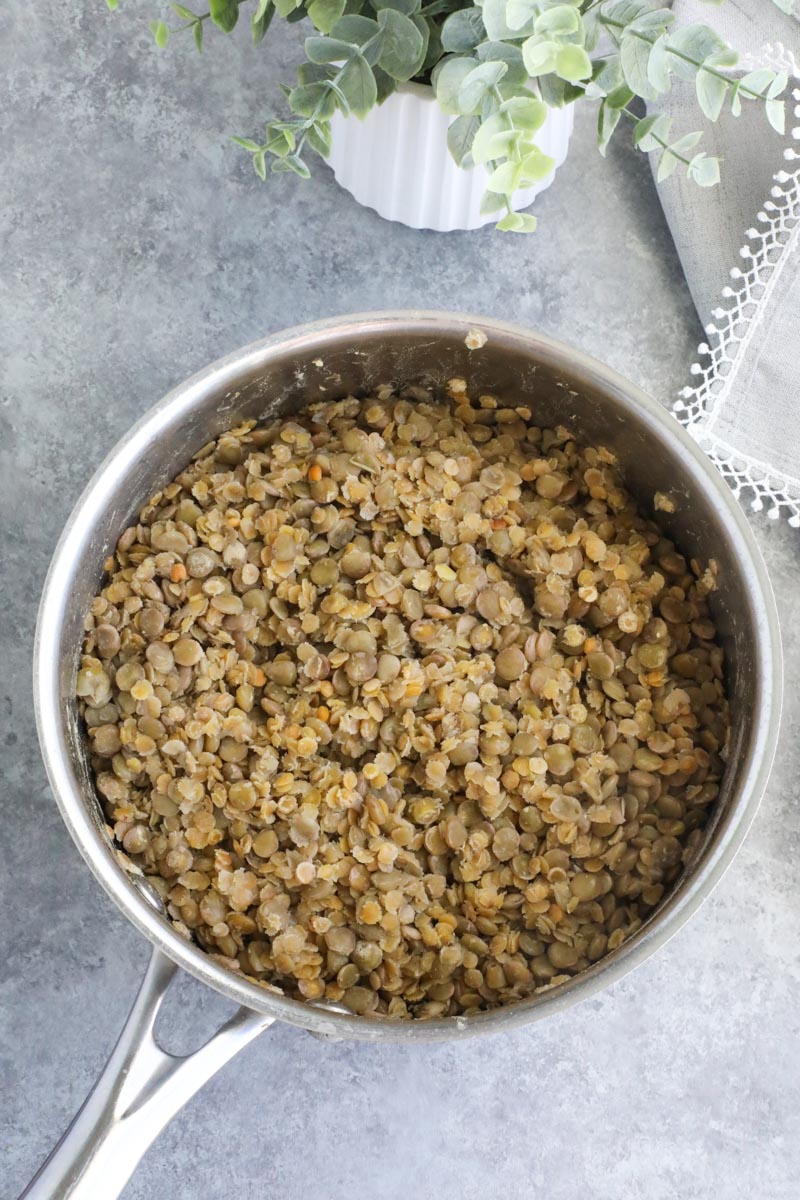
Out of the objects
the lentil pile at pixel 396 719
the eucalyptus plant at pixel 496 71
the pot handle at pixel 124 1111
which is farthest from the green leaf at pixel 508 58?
the pot handle at pixel 124 1111

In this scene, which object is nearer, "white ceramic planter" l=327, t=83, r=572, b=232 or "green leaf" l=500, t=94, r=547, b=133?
"green leaf" l=500, t=94, r=547, b=133

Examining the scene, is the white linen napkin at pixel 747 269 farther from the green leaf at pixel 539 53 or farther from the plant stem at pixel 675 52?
the green leaf at pixel 539 53

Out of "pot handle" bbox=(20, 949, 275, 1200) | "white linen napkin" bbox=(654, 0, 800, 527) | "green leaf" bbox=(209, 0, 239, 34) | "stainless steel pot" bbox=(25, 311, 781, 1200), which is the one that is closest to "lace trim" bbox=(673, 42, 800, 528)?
"white linen napkin" bbox=(654, 0, 800, 527)

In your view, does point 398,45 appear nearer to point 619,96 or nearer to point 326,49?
point 326,49

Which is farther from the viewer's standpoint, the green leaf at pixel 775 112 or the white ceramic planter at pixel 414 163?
the white ceramic planter at pixel 414 163

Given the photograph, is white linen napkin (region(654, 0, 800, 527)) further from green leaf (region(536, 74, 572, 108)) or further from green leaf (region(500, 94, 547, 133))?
green leaf (region(500, 94, 547, 133))

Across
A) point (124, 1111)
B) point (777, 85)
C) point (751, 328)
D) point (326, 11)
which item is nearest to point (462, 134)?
point (326, 11)
